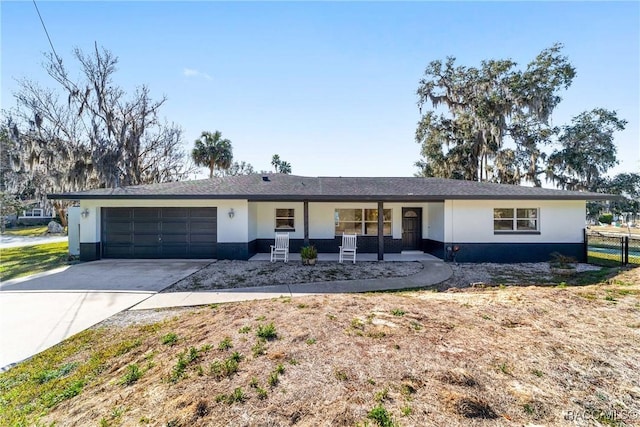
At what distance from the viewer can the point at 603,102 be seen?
19.0 metres

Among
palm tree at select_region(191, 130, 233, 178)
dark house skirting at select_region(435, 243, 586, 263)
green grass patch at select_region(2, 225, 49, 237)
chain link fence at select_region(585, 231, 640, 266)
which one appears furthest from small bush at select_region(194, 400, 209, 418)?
green grass patch at select_region(2, 225, 49, 237)

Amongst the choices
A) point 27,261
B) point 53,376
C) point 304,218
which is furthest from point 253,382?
point 27,261

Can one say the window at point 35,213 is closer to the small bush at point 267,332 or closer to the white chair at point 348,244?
the white chair at point 348,244

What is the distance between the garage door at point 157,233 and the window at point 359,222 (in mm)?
4963

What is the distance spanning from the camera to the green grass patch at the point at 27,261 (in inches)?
368

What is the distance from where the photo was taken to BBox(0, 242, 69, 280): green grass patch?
934 centimetres

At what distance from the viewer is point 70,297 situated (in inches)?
261

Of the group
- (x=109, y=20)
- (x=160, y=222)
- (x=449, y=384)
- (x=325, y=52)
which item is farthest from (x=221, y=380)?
(x=325, y=52)

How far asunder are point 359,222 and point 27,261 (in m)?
12.7

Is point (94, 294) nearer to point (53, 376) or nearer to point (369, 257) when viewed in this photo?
point (53, 376)

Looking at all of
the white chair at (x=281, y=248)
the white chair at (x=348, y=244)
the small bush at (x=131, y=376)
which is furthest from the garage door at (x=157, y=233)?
the small bush at (x=131, y=376)

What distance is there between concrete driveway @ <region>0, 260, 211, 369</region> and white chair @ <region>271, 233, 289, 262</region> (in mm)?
2360

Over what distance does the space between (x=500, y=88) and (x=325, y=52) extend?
14.2 meters

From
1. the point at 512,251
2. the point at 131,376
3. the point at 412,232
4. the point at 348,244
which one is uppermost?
the point at 412,232
